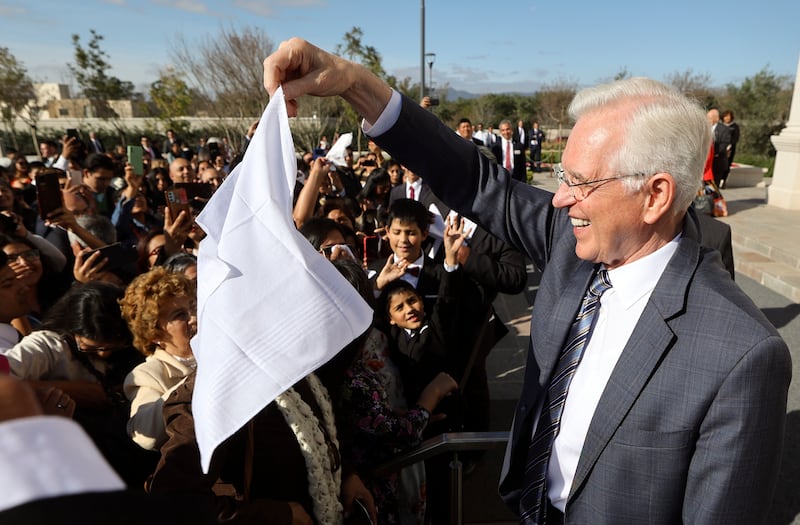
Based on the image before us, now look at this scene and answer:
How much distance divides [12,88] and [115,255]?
27372 millimetres

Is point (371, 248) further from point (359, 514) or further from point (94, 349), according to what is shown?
point (359, 514)

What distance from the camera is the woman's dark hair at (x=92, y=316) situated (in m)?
2.28

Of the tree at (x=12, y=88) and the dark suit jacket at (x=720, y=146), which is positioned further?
the tree at (x=12, y=88)

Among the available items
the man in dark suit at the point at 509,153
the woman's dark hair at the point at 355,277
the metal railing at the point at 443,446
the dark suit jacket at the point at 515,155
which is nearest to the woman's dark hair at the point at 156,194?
the man in dark suit at the point at 509,153

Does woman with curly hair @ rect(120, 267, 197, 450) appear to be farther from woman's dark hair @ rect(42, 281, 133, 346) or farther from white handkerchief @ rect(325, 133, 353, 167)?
white handkerchief @ rect(325, 133, 353, 167)

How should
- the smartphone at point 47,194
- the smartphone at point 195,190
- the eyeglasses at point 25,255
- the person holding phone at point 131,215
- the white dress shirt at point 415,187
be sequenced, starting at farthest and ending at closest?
the white dress shirt at point 415,187 < the smartphone at point 195,190 < the person holding phone at point 131,215 < the smartphone at point 47,194 < the eyeglasses at point 25,255

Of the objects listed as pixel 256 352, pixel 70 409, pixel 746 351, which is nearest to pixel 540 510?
pixel 746 351

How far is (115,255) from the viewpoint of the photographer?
126 inches

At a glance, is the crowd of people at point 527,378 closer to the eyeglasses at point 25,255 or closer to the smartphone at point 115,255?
the eyeglasses at point 25,255

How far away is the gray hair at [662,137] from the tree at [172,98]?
2932cm

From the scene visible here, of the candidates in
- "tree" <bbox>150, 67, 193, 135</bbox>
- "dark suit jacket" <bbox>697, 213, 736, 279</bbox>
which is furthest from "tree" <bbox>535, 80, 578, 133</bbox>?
"dark suit jacket" <bbox>697, 213, 736, 279</bbox>

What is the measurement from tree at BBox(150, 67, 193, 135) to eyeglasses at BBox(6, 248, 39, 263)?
27109 millimetres

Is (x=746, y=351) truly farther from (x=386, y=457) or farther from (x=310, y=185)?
(x=310, y=185)

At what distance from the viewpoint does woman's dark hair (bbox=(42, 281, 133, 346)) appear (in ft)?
7.48
